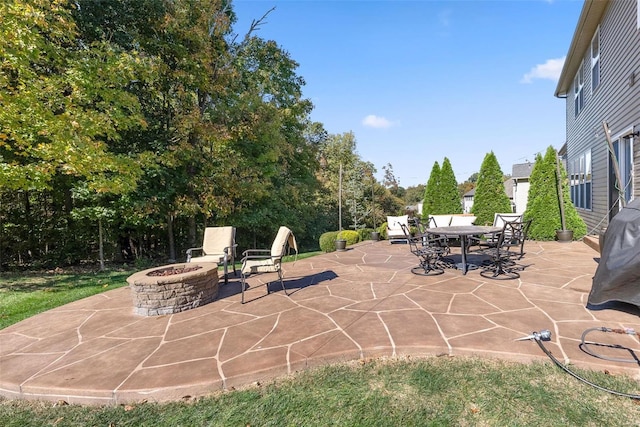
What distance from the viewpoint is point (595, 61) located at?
810 centimetres

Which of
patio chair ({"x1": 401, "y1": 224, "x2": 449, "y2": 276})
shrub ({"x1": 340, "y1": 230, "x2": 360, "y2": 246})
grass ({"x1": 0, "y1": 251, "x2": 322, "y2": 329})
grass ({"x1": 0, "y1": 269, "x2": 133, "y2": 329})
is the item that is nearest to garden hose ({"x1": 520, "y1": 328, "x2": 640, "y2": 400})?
patio chair ({"x1": 401, "y1": 224, "x2": 449, "y2": 276})

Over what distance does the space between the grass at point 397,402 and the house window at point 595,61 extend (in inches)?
356

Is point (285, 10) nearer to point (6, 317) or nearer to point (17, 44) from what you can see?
point (17, 44)

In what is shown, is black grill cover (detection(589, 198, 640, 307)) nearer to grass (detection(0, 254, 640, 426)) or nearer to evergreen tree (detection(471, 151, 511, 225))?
grass (detection(0, 254, 640, 426))

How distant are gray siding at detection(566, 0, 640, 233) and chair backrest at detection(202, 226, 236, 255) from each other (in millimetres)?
7212

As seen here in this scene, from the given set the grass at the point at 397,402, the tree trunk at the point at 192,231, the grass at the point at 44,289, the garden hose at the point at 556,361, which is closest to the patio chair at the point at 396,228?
the tree trunk at the point at 192,231

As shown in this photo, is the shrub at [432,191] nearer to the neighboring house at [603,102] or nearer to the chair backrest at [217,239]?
the neighboring house at [603,102]

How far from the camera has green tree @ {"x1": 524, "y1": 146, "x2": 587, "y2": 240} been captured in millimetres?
8195

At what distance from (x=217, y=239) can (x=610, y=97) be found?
8.91 m

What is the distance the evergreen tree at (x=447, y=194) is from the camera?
403 inches

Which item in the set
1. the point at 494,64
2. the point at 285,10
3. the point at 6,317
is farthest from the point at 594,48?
the point at 6,317

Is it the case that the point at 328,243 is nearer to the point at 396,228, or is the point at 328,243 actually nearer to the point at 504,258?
the point at 396,228

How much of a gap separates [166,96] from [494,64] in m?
9.51

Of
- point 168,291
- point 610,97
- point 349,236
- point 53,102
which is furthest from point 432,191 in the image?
point 53,102
